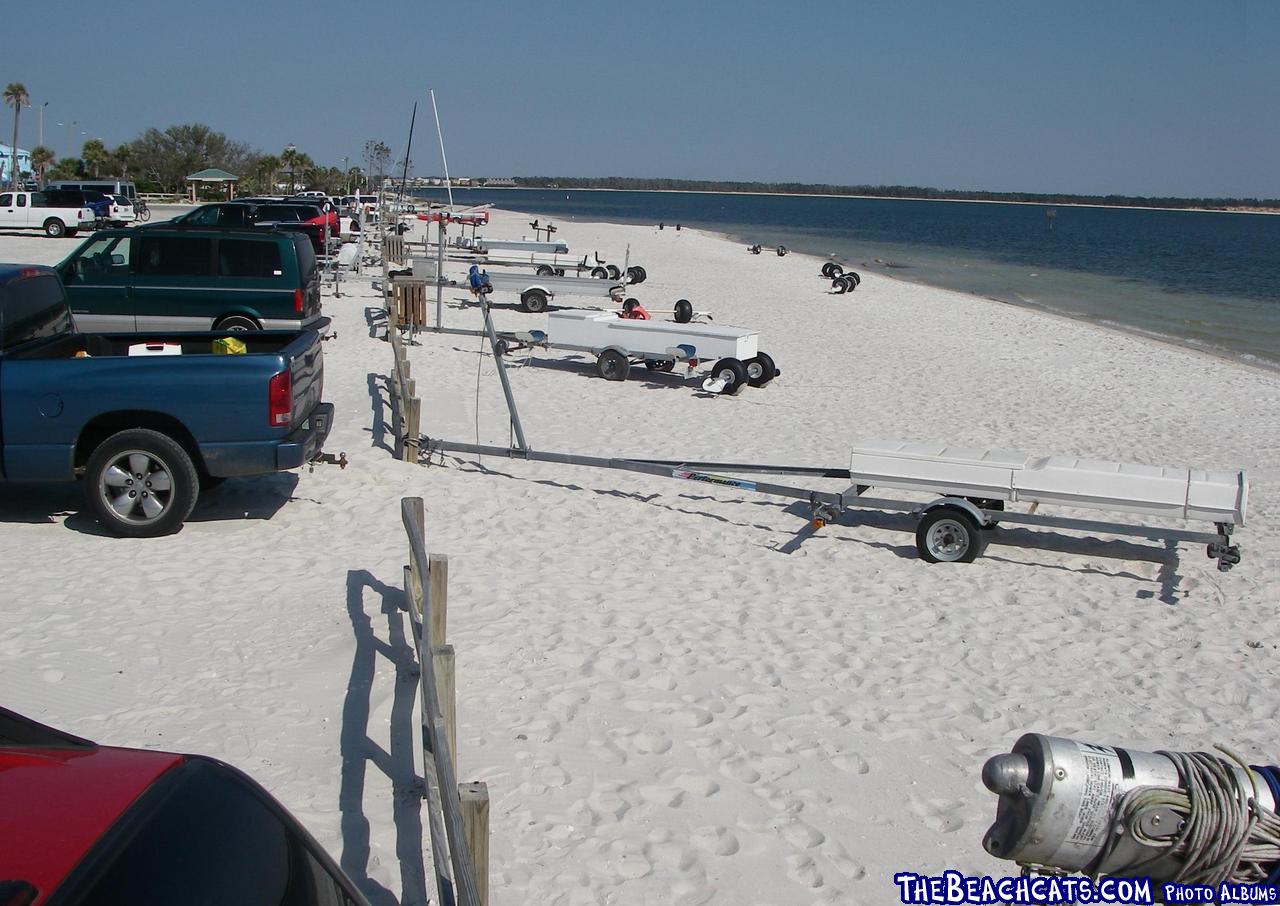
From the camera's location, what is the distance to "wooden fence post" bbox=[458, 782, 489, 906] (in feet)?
10.4

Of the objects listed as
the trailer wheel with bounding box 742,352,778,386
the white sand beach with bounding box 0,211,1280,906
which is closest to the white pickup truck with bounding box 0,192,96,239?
the trailer wheel with bounding box 742,352,778,386

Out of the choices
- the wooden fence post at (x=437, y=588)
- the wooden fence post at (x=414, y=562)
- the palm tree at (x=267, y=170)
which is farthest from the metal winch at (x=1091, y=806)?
the palm tree at (x=267, y=170)

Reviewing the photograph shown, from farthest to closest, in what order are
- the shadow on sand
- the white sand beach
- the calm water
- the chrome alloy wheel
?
the calm water → the chrome alloy wheel → the white sand beach → the shadow on sand

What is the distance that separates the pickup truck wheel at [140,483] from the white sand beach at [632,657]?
0.59 ft

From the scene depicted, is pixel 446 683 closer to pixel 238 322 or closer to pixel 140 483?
pixel 140 483

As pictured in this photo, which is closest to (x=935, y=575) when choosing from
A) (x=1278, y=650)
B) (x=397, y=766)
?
(x=1278, y=650)

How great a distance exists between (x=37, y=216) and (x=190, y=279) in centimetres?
2632

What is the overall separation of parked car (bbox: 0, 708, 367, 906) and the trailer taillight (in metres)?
5.24

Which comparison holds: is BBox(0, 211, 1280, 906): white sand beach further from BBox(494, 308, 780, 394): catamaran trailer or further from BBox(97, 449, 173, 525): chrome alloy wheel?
BBox(494, 308, 780, 394): catamaran trailer

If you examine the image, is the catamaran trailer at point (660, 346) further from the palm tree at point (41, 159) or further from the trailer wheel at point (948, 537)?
the palm tree at point (41, 159)

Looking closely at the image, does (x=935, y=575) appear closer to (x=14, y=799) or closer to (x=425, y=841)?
(x=425, y=841)

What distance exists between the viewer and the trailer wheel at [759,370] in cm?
1550

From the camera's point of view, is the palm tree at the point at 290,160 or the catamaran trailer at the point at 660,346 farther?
the palm tree at the point at 290,160

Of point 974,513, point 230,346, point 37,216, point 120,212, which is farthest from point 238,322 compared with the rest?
point 120,212
